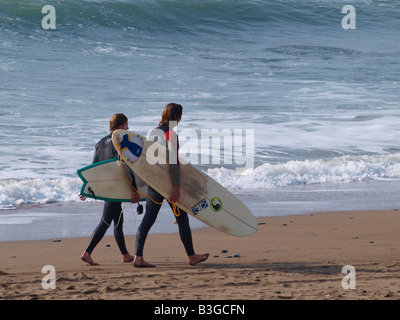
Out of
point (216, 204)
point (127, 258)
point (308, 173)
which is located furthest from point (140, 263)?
point (308, 173)

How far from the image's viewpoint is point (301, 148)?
440 inches

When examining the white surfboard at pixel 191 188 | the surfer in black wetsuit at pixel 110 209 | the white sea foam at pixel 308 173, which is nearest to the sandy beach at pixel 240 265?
the surfer in black wetsuit at pixel 110 209

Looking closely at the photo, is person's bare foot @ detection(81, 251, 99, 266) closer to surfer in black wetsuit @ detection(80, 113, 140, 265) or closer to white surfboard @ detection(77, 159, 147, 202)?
surfer in black wetsuit @ detection(80, 113, 140, 265)

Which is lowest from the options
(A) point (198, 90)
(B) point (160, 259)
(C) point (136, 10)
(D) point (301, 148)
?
(B) point (160, 259)

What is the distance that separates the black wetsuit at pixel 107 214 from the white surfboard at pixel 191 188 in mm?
117

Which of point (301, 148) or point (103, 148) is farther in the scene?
point (301, 148)

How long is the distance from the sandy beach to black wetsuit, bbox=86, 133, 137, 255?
0.62ft

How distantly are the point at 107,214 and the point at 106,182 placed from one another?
0.84ft

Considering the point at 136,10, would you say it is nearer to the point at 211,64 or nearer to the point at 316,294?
the point at 211,64

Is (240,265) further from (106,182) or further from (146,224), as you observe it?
(106,182)

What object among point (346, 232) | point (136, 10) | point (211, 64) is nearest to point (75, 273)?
point (346, 232)
